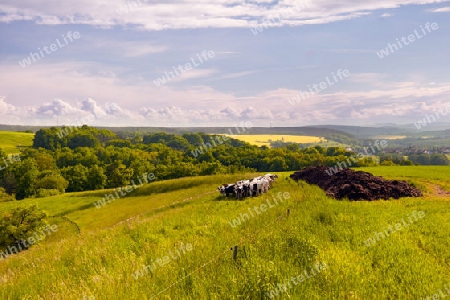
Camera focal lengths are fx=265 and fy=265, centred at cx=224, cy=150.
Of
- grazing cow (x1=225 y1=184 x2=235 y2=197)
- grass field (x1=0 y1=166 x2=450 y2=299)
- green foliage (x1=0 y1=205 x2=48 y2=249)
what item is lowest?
green foliage (x1=0 y1=205 x2=48 y2=249)

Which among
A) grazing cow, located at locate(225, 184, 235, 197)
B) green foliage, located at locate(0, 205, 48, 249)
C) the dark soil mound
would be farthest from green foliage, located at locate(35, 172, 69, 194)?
the dark soil mound

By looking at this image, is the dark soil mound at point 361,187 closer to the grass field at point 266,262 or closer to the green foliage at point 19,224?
the grass field at point 266,262

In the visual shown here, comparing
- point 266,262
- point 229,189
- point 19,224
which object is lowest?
point 19,224

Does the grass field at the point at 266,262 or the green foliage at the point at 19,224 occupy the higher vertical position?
the grass field at the point at 266,262

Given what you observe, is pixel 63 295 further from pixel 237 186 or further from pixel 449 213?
pixel 237 186

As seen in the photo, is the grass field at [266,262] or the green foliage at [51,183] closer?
the grass field at [266,262]

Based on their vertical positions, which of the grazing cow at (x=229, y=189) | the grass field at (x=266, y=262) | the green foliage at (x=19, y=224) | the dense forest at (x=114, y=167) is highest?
the grass field at (x=266, y=262)

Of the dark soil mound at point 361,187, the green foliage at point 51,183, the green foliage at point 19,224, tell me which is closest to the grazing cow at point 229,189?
the dark soil mound at point 361,187

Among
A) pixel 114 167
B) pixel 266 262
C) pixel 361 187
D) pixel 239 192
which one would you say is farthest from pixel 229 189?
pixel 114 167

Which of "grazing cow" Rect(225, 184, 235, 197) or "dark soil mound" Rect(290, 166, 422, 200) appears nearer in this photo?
"dark soil mound" Rect(290, 166, 422, 200)

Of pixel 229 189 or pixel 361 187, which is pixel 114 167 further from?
pixel 361 187


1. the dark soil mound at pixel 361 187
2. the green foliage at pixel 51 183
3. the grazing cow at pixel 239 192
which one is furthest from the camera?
the green foliage at pixel 51 183

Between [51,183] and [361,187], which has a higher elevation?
[361,187]

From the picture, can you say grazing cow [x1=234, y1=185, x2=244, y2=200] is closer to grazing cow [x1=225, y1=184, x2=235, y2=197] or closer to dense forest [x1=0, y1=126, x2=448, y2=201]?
grazing cow [x1=225, y1=184, x2=235, y2=197]
